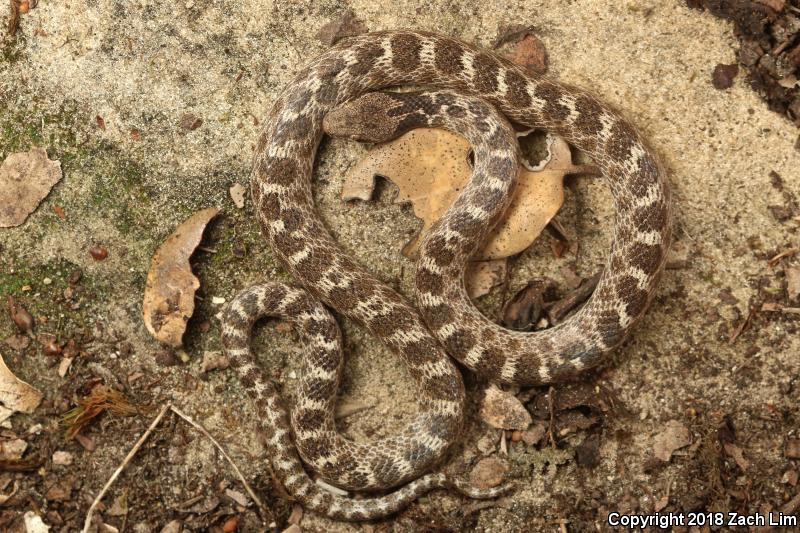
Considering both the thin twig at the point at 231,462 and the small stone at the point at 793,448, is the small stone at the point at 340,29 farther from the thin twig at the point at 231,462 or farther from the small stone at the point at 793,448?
the small stone at the point at 793,448

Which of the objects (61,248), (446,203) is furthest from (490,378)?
(61,248)

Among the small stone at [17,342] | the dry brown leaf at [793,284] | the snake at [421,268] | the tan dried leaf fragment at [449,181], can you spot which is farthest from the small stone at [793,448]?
the small stone at [17,342]

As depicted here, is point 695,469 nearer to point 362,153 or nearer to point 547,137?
point 547,137

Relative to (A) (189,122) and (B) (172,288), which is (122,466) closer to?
(B) (172,288)

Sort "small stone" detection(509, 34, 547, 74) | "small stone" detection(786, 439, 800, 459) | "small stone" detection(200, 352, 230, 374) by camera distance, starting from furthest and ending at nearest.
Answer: "small stone" detection(509, 34, 547, 74) → "small stone" detection(200, 352, 230, 374) → "small stone" detection(786, 439, 800, 459)

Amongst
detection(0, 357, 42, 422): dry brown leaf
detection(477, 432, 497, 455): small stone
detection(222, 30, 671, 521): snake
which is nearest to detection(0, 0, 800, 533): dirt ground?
detection(477, 432, 497, 455): small stone

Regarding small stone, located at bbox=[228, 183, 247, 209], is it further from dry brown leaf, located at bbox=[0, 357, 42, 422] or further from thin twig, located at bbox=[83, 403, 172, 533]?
dry brown leaf, located at bbox=[0, 357, 42, 422]

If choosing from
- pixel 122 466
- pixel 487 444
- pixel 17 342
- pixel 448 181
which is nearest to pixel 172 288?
pixel 17 342
